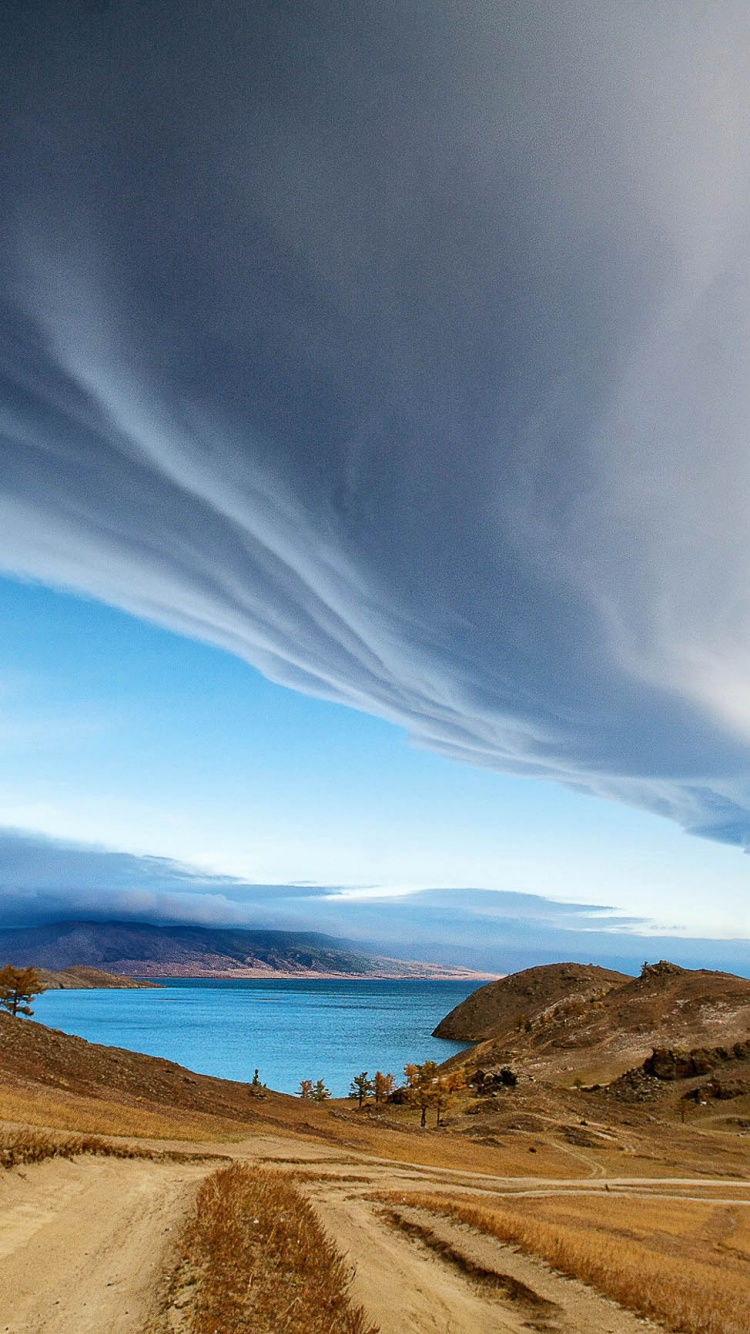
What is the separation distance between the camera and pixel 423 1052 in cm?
14362

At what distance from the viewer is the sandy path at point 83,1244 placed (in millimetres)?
11055

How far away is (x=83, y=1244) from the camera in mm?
14172

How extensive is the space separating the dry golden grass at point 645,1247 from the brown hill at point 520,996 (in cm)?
13144

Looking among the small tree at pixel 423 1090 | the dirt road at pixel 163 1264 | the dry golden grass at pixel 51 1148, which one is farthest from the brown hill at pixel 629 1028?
the dirt road at pixel 163 1264

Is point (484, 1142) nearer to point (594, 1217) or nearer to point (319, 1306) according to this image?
point (594, 1217)

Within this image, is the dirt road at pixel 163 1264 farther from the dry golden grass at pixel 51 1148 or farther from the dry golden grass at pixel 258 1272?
the dry golden grass at pixel 258 1272

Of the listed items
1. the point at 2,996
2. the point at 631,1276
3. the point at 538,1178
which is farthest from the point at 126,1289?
the point at 2,996

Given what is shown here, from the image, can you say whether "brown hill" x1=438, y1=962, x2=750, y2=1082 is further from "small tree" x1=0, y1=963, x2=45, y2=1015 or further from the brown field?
"small tree" x1=0, y1=963, x2=45, y2=1015

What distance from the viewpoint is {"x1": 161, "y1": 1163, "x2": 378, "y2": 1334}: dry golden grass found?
11430 mm

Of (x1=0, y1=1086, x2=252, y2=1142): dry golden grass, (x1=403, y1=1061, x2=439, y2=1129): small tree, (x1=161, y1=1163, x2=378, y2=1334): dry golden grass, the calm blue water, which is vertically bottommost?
the calm blue water

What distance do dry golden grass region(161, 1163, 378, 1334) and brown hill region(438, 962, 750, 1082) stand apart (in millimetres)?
81548

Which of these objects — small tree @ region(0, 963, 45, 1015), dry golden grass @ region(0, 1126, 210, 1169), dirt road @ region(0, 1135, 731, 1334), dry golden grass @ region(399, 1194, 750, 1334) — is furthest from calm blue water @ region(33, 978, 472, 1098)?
dirt road @ region(0, 1135, 731, 1334)

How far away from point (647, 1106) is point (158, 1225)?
242ft

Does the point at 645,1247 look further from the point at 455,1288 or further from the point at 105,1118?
the point at 105,1118
